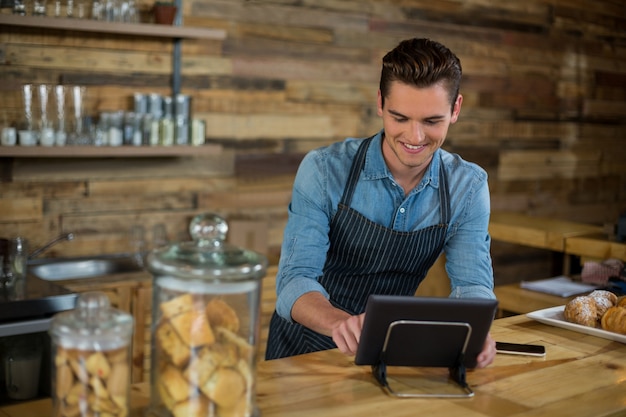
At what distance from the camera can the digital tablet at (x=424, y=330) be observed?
191 centimetres

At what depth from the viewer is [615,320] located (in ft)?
8.16

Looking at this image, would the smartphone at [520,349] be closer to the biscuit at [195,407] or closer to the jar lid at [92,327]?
the biscuit at [195,407]

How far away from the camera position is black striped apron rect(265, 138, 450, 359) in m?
2.73

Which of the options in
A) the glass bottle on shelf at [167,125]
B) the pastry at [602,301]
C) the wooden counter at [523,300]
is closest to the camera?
the pastry at [602,301]

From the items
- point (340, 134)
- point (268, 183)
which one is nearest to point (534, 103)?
point (340, 134)

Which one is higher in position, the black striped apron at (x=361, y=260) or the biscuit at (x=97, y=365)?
the biscuit at (x=97, y=365)

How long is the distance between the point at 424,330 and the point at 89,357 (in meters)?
0.76

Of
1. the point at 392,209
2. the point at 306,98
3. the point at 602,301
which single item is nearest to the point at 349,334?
the point at 392,209

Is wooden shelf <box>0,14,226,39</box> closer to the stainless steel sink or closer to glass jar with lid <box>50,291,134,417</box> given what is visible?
the stainless steel sink

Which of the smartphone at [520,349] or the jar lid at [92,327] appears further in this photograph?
the smartphone at [520,349]

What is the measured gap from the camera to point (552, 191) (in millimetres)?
6551

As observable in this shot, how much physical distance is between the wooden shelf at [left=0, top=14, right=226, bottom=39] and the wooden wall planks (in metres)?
0.19

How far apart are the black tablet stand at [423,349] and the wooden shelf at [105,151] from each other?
2.28m

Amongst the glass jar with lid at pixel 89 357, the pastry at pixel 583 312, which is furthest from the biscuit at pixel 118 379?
the pastry at pixel 583 312
